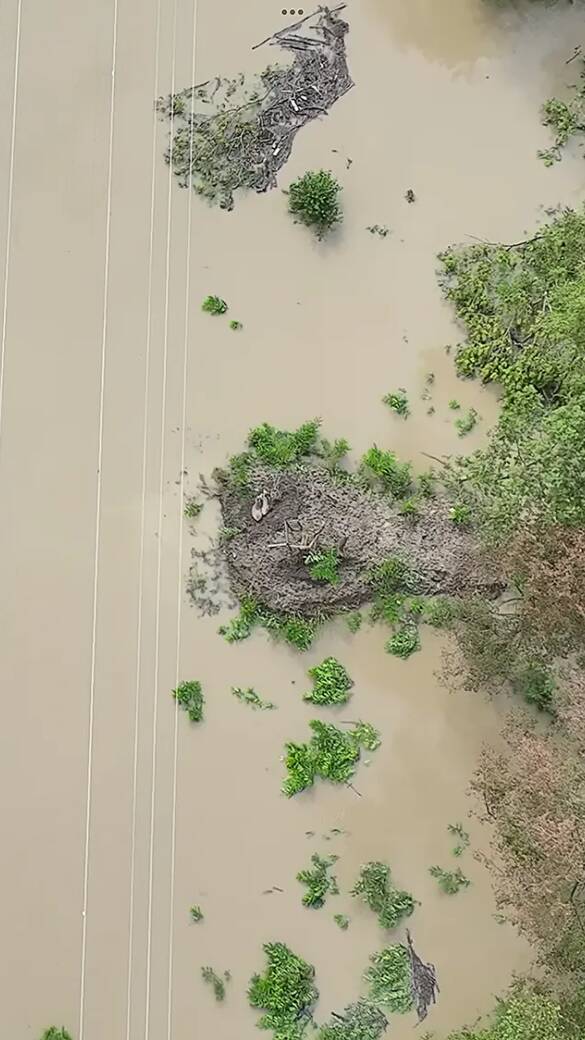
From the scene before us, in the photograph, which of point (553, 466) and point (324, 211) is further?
point (324, 211)

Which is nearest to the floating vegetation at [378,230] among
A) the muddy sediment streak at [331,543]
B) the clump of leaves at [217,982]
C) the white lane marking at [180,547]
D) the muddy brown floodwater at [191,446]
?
the muddy brown floodwater at [191,446]

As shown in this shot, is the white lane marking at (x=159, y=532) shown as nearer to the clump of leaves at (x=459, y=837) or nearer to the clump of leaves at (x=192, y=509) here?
the clump of leaves at (x=192, y=509)

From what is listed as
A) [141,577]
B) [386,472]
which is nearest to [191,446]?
[141,577]

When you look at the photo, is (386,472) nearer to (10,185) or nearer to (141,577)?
(141,577)

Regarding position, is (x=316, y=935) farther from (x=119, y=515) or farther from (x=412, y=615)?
(x=119, y=515)

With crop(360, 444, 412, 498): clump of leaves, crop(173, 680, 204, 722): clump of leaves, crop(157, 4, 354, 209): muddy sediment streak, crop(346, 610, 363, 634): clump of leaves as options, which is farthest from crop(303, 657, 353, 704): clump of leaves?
crop(157, 4, 354, 209): muddy sediment streak

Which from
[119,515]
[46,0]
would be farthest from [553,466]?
[46,0]
